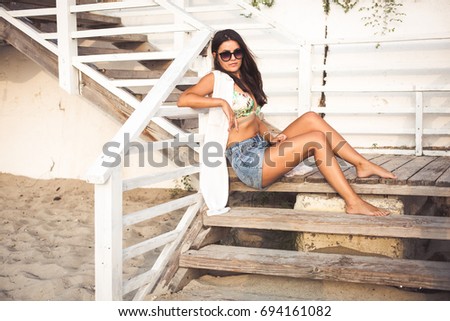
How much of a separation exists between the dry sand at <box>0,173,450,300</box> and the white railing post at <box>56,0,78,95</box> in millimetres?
1360

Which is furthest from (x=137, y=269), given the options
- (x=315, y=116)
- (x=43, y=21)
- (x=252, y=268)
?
(x=43, y=21)

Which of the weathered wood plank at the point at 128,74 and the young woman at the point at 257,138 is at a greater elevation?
the weathered wood plank at the point at 128,74

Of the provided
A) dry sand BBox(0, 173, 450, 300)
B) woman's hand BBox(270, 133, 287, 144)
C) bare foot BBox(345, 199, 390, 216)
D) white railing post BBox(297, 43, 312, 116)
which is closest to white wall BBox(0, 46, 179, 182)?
dry sand BBox(0, 173, 450, 300)

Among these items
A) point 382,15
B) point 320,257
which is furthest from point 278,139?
point 382,15

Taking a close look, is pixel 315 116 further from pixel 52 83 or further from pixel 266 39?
pixel 52 83

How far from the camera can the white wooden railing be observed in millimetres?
2605

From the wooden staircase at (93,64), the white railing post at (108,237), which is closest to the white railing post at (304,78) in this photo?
the wooden staircase at (93,64)

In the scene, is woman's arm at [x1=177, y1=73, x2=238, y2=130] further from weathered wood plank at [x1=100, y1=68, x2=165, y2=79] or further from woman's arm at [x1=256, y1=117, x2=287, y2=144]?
weathered wood plank at [x1=100, y1=68, x2=165, y2=79]

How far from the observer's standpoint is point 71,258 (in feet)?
13.1

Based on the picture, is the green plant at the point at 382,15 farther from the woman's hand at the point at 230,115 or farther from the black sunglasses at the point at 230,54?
the woman's hand at the point at 230,115

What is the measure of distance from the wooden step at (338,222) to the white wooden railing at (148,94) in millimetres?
376

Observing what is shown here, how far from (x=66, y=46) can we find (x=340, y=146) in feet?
8.61

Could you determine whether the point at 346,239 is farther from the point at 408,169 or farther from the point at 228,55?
the point at 228,55

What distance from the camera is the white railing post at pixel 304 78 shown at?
5133 millimetres
